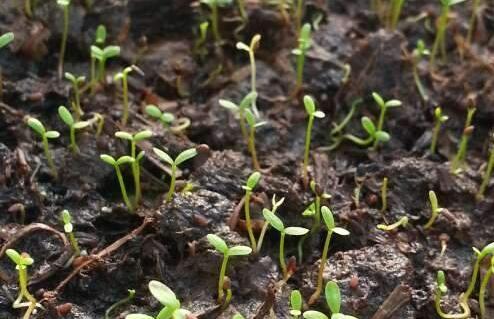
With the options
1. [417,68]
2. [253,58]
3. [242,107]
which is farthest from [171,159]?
[417,68]

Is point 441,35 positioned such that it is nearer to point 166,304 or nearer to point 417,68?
point 417,68

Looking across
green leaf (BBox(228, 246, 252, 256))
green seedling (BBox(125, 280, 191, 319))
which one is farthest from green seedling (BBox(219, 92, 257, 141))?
green seedling (BBox(125, 280, 191, 319))

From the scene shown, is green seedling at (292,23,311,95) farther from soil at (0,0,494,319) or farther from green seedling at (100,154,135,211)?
green seedling at (100,154,135,211)

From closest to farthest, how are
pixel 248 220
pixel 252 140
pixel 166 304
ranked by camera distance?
1. pixel 166 304
2. pixel 248 220
3. pixel 252 140

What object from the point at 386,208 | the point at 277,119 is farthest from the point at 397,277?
the point at 277,119

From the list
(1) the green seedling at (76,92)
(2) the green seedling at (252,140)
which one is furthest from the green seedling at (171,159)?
(1) the green seedling at (76,92)

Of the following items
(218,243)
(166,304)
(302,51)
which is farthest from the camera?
(302,51)

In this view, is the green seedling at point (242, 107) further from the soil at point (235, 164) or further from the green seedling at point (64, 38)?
the green seedling at point (64, 38)
